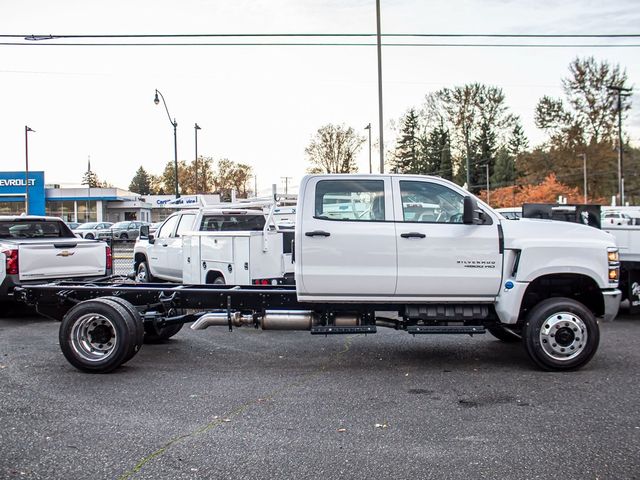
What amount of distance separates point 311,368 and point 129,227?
4024cm

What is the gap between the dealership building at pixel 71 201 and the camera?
211 feet

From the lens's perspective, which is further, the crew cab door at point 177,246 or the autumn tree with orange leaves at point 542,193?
the autumn tree with orange leaves at point 542,193

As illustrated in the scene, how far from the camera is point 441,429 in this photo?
4938mm

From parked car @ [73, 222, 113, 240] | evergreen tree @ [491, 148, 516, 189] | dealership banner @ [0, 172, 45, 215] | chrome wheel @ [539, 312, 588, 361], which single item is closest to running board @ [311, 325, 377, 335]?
chrome wheel @ [539, 312, 588, 361]

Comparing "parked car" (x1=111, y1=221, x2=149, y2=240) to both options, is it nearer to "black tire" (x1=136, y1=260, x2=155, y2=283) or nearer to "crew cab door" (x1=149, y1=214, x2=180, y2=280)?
"black tire" (x1=136, y1=260, x2=155, y2=283)

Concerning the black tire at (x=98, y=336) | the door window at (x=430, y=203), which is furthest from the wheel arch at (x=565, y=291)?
the black tire at (x=98, y=336)

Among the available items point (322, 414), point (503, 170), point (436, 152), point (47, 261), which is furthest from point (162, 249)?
point (503, 170)

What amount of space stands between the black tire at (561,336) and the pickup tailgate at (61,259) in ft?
24.5

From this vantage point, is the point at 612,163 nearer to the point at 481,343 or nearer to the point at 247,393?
the point at 481,343

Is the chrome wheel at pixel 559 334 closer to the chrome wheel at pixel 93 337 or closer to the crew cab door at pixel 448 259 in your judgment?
the crew cab door at pixel 448 259

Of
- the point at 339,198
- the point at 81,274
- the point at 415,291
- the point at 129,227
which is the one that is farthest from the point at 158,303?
the point at 129,227

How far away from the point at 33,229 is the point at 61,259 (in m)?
2.32

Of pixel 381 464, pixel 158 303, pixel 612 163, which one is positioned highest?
pixel 612 163

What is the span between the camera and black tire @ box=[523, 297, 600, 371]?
6645 millimetres
